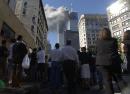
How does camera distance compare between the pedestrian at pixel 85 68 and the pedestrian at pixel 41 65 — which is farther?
the pedestrian at pixel 41 65

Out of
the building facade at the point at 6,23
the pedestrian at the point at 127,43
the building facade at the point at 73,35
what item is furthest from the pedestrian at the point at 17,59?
the building facade at the point at 73,35

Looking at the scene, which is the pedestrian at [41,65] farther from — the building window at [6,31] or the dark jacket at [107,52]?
the dark jacket at [107,52]

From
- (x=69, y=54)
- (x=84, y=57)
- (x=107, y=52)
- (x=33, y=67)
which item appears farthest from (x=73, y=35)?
(x=107, y=52)

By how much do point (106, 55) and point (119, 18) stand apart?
113 metres

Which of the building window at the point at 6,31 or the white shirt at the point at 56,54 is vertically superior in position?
the building window at the point at 6,31

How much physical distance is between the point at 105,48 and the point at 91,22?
151 m

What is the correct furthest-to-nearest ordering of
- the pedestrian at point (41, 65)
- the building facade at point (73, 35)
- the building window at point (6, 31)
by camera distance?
the building facade at point (73, 35) → the building window at point (6, 31) → the pedestrian at point (41, 65)

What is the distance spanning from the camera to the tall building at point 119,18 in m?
111

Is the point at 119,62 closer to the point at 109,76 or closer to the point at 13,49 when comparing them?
the point at 109,76

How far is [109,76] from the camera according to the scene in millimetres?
6750

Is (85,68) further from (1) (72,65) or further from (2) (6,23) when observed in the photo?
(2) (6,23)

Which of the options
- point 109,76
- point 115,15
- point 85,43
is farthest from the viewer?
point 85,43

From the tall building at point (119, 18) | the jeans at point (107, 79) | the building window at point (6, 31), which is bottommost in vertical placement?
the jeans at point (107, 79)

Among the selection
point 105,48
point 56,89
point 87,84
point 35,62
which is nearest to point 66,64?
point 56,89
